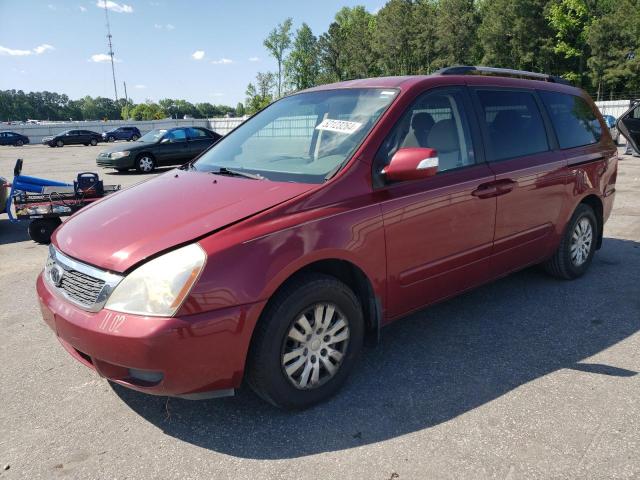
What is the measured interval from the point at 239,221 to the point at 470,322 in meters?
2.25

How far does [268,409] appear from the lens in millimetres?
2844

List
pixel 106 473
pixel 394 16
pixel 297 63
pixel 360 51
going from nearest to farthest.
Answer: pixel 106 473 → pixel 394 16 → pixel 360 51 → pixel 297 63

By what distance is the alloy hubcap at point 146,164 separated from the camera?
15.8 meters

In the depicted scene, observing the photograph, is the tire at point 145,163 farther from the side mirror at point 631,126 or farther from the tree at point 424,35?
the tree at point 424,35

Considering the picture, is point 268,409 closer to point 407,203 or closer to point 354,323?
point 354,323

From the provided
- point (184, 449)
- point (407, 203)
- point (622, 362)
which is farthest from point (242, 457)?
point (622, 362)

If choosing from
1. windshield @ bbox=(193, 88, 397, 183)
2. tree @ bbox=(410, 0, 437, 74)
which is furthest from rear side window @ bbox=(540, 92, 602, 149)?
tree @ bbox=(410, 0, 437, 74)

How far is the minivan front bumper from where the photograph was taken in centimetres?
226

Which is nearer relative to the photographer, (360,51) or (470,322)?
(470,322)

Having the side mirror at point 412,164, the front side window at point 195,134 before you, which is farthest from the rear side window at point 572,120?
the front side window at point 195,134

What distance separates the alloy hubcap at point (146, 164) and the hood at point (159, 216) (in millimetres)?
13264

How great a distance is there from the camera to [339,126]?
3244 millimetres

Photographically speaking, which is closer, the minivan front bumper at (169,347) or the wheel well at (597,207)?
the minivan front bumper at (169,347)

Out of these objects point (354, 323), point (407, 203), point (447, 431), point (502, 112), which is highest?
point (502, 112)
